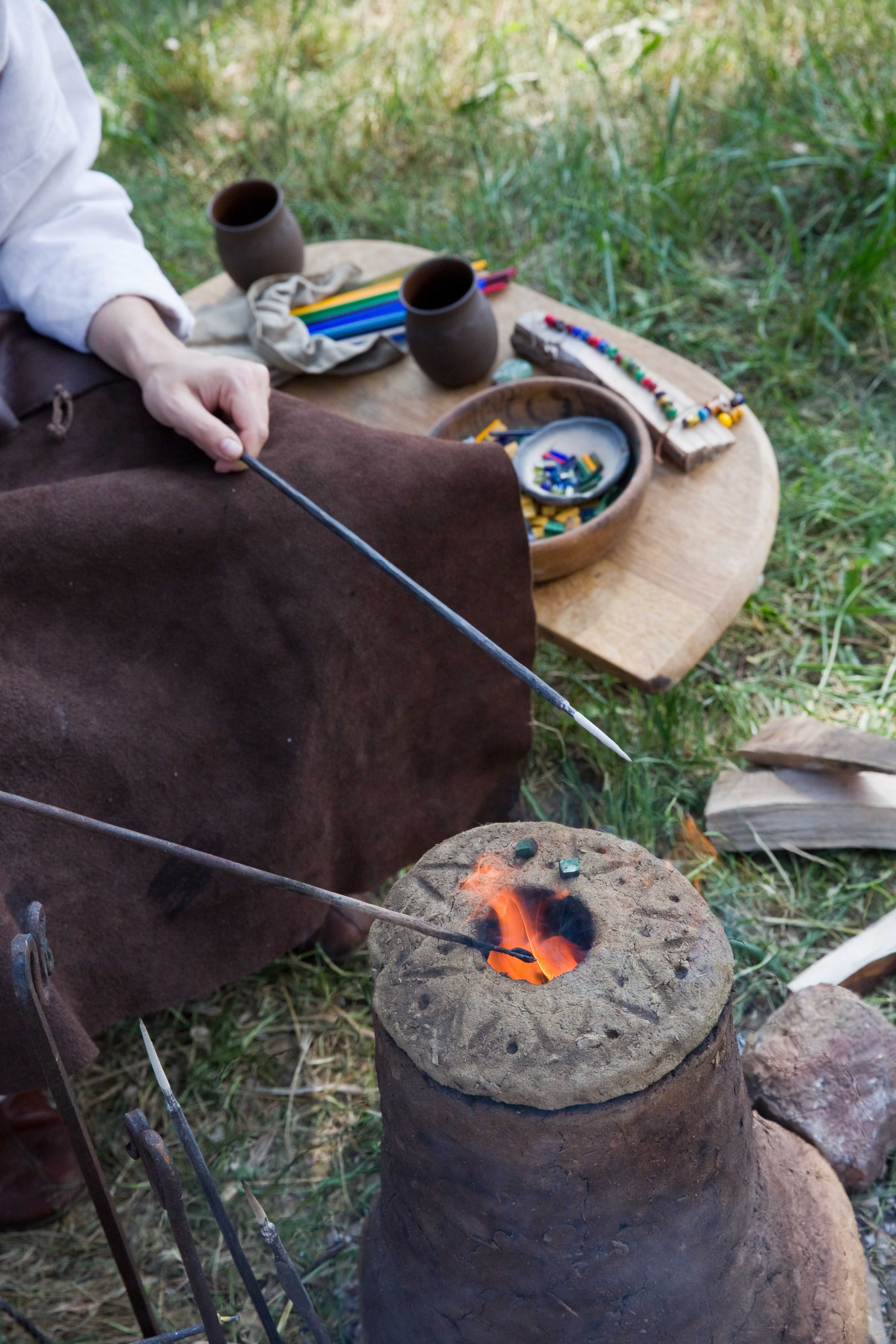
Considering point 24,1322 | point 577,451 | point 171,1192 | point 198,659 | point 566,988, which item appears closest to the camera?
point 171,1192

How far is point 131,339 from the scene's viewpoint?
6.20 feet

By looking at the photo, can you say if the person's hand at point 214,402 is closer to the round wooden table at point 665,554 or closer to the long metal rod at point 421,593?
the long metal rod at point 421,593

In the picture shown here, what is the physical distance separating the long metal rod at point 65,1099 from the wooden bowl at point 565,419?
45.7 inches

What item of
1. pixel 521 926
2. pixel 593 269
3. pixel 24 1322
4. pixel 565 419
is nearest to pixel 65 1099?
pixel 24 1322

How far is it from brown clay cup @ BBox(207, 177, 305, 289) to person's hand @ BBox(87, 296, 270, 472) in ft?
2.40

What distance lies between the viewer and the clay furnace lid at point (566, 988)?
1105mm

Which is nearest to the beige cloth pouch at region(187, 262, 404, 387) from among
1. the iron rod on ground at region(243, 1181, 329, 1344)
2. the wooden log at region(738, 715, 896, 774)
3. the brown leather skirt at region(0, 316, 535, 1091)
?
the brown leather skirt at region(0, 316, 535, 1091)

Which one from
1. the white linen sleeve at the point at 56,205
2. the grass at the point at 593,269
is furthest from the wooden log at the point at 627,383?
the white linen sleeve at the point at 56,205

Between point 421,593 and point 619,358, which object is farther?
point 619,358

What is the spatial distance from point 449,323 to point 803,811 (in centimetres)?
124

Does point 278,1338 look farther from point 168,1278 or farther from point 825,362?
point 825,362

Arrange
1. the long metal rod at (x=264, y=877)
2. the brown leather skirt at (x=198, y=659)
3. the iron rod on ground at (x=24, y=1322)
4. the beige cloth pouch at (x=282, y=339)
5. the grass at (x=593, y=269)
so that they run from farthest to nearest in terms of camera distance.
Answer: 1. the beige cloth pouch at (x=282, y=339)
2. the grass at (x=593, y=269)
3. the brown leather skirt at (x=198, y=659)
4. the iron rod on ground at (x=24, y=1322)
5. the long metal rod at (x=264, y=877)

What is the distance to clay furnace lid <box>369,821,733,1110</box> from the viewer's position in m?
1.11

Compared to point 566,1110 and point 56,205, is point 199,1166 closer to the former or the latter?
point 566,1110
